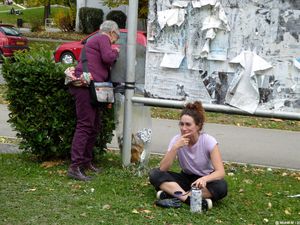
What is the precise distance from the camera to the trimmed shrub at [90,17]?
33.3m

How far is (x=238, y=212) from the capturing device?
4.94 m

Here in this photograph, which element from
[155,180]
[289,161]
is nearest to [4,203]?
[155,180]

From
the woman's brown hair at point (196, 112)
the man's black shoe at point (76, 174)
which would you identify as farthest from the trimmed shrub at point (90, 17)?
the woman's brown hair at point (196, 112)

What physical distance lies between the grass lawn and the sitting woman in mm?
153

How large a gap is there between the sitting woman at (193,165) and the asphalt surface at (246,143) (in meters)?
2.25

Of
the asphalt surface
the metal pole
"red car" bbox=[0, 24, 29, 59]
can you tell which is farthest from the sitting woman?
"red car" bbox=[0, 24, 29, 59]

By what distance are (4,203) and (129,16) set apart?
7.58ft

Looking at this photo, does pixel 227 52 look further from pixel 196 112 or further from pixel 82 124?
pixel 82 124

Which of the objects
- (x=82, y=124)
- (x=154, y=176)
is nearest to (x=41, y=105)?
(x=82, y=124)

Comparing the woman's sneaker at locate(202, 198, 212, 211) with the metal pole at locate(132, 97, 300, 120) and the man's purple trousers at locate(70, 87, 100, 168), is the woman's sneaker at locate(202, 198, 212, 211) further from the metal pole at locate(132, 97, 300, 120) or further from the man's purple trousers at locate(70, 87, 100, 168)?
the man's purple trousers at locate(70, 87, 100, 168)

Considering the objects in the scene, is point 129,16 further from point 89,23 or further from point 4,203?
point 89,23

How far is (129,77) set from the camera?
19.9 feet

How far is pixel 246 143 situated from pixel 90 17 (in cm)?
2620

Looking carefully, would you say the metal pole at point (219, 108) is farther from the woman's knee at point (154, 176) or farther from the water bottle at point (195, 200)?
the water bottle at point (195, 200)
